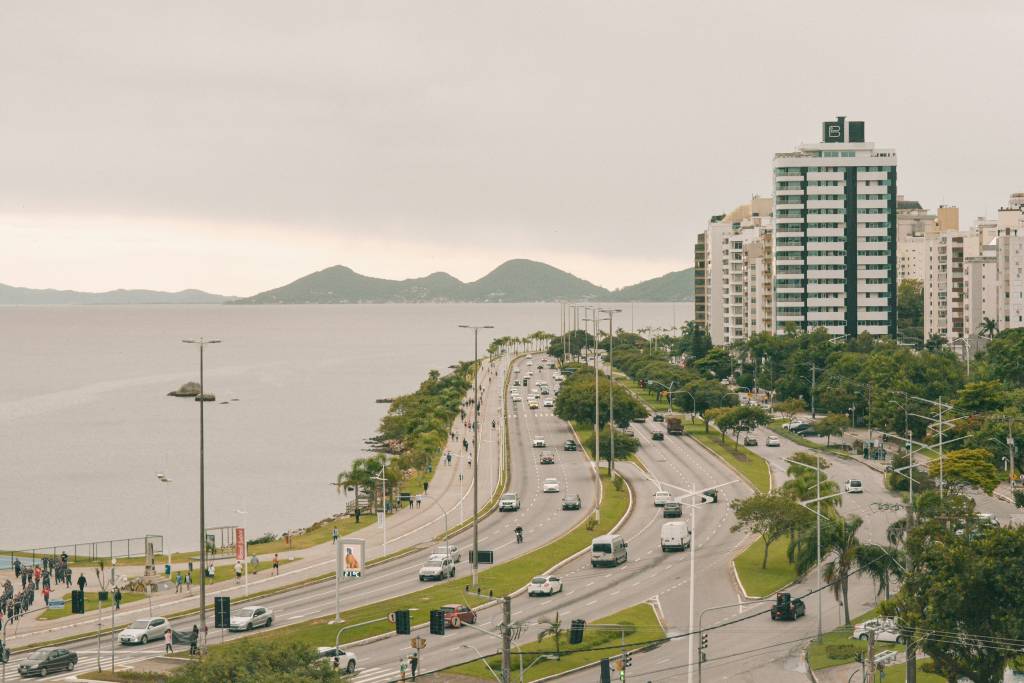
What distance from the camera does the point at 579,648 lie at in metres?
59.8

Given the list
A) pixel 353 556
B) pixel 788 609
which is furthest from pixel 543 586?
pixel 788 609

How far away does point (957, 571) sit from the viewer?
49.4m

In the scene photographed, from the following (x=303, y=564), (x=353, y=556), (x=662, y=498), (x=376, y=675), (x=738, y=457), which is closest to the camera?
(x=376, y=675)

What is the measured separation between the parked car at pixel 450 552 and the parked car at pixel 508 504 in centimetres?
1584

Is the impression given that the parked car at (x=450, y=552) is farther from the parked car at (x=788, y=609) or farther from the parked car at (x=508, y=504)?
the parked car at (x=788, y=609)

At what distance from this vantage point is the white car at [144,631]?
63750 millimetres

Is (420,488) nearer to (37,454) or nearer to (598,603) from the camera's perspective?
(598,603)

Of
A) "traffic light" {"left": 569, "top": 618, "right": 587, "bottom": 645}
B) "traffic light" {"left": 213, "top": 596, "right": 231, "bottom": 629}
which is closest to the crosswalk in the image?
"traffic light" {"left": 213, "top": 596, "right": 231, "bottom": 629}

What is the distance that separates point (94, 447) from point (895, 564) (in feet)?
509

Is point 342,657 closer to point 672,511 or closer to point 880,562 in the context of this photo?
point 880,562

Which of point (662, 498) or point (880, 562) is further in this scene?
point (662, 498)

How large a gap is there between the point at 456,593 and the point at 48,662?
864 inches

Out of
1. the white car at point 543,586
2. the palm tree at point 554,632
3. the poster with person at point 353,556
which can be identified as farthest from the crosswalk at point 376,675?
the white car at point 543,586

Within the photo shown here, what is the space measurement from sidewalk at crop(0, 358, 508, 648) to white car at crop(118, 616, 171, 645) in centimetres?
510
